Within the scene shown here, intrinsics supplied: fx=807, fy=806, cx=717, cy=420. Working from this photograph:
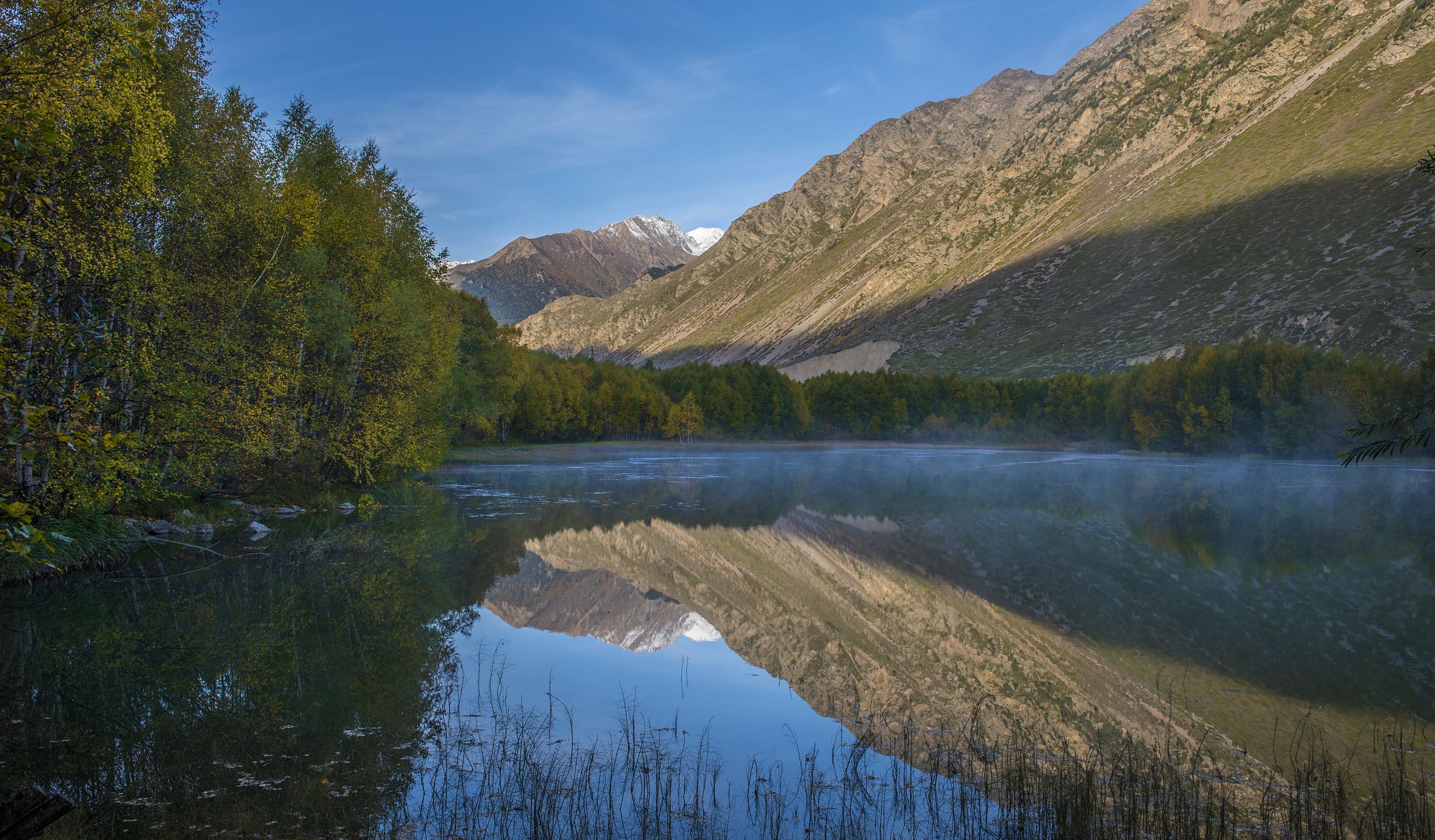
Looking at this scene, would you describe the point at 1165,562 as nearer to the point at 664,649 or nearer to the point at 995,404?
the point at 664,649

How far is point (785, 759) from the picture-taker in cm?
990

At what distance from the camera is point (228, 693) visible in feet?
36.2

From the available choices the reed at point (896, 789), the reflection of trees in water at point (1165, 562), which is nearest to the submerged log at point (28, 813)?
the reed at point (896, 789)

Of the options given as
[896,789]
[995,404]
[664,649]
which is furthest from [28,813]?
[995,404]

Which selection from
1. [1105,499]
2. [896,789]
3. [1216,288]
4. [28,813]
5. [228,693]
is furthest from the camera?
[1216,288]

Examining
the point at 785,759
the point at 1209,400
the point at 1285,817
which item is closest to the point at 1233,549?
the point at 1285,817

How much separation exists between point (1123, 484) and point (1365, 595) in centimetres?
3449

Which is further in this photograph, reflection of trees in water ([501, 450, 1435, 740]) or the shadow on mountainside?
the shadow on mountainside

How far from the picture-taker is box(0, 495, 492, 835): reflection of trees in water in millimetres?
7805

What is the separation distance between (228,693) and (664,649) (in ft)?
24.2

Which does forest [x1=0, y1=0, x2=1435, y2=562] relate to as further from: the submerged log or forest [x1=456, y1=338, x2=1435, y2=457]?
forest [x1=456, y1=338, x2=1435, y2=457]

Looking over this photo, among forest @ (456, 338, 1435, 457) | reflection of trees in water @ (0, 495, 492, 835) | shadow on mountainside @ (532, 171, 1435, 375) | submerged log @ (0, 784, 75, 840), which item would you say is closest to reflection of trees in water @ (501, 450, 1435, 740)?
reflection of trees in water @ (0, 495, 492, 835)

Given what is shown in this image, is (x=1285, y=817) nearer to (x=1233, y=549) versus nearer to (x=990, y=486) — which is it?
(x=1233, y=549)

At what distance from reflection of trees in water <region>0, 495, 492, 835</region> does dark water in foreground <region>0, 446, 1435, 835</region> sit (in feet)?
0.18
